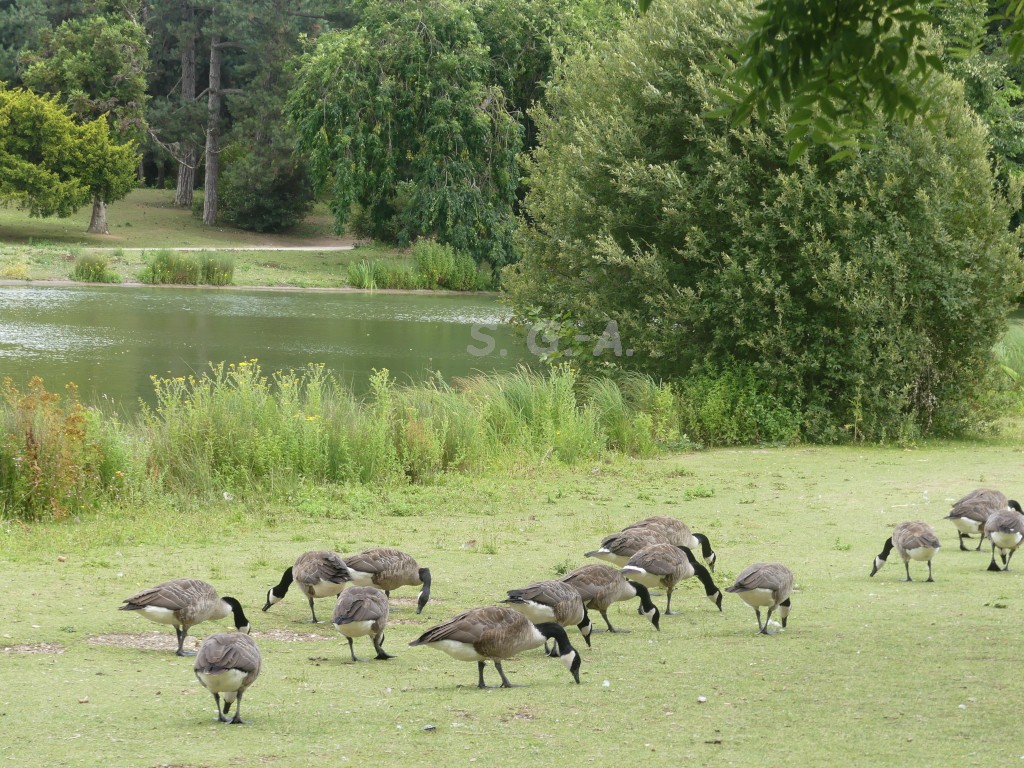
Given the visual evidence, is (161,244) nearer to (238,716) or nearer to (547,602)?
(547,602)

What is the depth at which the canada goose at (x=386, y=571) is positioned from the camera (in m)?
8.79

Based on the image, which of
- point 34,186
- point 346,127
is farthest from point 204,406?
point 34,186

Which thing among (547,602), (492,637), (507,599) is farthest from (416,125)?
(492,637)

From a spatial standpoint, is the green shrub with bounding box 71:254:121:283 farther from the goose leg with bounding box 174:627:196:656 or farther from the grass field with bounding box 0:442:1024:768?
the goose leg with bounding box 174:627:196:656

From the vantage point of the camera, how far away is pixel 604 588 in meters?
8.12

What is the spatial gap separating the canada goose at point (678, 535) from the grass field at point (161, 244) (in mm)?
42314

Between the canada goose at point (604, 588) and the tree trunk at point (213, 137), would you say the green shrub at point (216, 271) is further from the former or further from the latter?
the canada goose at point (604, 588)

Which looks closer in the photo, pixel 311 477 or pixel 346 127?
pixel 311 477

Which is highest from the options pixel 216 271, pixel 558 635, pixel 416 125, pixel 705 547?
pixel 416 125

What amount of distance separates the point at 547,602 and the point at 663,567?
55.6 inches

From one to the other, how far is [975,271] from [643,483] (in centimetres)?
771

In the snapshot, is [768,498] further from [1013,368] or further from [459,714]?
[1013,368]

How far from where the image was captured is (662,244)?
2147 centimetres

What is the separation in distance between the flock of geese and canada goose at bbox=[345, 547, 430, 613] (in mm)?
10
